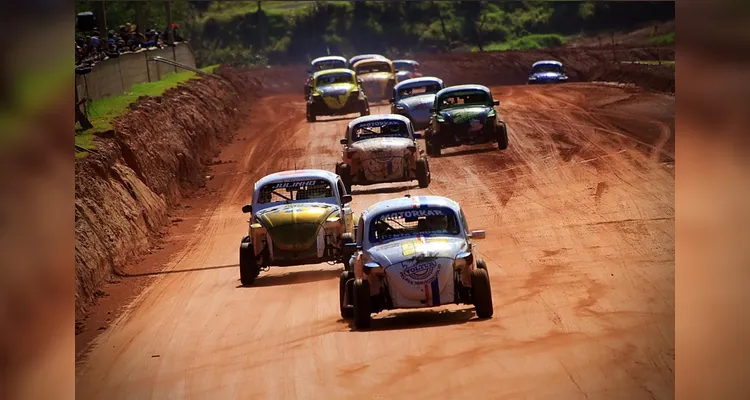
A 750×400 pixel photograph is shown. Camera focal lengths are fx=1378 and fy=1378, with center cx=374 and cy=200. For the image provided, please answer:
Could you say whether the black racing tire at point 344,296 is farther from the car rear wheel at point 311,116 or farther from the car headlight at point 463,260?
the car rear wheel at point 311,116

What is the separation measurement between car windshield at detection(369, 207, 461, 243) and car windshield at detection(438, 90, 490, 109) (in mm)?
12578

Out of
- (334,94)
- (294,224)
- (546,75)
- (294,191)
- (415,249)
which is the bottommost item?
(546,75)

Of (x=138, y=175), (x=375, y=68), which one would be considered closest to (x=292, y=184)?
(x=138, y=175)

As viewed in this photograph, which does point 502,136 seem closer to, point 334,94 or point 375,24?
point 334,94

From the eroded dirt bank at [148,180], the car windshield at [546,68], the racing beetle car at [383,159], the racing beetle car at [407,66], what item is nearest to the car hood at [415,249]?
the eroded dirt bank at [148,180]

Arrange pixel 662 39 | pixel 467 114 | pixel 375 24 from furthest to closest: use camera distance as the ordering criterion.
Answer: pixel 375 24, pixel 662 39, pixel 467 114

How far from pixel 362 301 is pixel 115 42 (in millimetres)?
16106

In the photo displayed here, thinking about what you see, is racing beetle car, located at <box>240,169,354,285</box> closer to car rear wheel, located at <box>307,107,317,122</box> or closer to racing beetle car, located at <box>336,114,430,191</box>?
racing beetle car, located at <box>336,114,430,191</box>

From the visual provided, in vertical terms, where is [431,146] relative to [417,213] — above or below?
below

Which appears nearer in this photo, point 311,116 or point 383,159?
point 383,159

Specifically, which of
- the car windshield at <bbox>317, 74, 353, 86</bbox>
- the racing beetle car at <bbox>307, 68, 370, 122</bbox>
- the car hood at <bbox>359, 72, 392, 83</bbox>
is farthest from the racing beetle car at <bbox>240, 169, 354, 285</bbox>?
the car hood at <bbox>359, 72, 392, 83</bbox>

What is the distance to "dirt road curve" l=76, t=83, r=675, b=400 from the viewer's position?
44.5 ft

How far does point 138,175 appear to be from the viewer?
2453cm

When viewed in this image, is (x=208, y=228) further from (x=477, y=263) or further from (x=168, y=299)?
(x=477, y=263)
